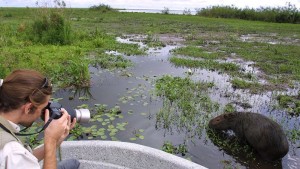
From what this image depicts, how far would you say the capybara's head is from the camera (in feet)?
15.9

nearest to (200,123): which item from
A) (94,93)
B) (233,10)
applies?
(94,93)

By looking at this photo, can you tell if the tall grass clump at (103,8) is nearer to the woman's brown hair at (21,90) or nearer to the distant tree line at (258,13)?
the distant tree line at (258,13)

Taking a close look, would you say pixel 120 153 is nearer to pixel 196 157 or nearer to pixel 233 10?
pixel 196 157

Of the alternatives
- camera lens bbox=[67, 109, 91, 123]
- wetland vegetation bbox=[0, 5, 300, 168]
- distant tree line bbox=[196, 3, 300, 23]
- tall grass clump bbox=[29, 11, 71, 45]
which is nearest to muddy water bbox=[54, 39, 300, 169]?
wetland vegetation bbox=[0, 5, 300, 168]

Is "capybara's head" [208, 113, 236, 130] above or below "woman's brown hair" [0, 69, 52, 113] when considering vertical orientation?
below

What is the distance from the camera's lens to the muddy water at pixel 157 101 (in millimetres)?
4281

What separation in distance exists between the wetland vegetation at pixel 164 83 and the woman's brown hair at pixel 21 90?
264cm

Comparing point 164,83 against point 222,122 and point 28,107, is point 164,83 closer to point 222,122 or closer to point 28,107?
point 222,122

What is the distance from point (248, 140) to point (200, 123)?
79 centimetres

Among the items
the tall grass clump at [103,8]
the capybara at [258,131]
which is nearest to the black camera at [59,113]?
the capybara at [258,131]

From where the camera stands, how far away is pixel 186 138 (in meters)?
4.63

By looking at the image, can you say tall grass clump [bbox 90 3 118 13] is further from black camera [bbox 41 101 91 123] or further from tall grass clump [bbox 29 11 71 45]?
black camera [bbox 41 101 91 123]

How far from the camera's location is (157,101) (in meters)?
5.87

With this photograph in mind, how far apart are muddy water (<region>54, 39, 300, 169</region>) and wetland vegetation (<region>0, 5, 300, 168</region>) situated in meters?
0.01
